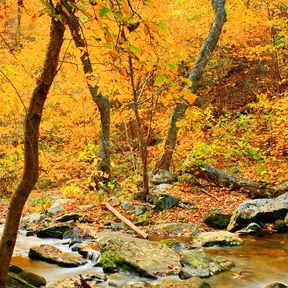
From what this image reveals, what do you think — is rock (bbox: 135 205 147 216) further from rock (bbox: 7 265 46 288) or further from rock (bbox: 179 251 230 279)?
rock (bbox: 7 265 46 288)

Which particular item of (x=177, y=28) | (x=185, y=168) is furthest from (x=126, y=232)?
(x=177, y=28)

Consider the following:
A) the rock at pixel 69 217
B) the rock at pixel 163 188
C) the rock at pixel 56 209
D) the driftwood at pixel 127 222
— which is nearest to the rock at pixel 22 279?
the driftwood at pixel 127 222

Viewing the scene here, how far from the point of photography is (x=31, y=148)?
10.3 feet

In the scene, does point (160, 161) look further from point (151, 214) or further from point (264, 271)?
point (264, 271)

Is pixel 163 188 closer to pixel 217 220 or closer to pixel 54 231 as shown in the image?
pixel 217 220

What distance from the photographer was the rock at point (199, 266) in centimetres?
564

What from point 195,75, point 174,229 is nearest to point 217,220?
point 174,229

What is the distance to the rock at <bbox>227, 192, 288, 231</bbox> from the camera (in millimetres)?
8148

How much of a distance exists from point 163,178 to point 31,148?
28.7 ft

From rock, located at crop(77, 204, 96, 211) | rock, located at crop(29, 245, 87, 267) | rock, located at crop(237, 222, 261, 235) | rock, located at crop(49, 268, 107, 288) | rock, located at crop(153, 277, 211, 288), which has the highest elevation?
rock, located at crop(77, 204, 96, 211)

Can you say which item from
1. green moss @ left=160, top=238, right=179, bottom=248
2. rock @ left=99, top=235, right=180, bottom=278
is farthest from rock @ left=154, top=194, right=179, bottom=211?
rock @ left=99, top=235, right=180, bottom=278

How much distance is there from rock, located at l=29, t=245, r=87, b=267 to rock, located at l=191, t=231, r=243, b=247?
2194 millimetres

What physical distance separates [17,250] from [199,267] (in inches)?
148

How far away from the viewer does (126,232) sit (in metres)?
8.27
